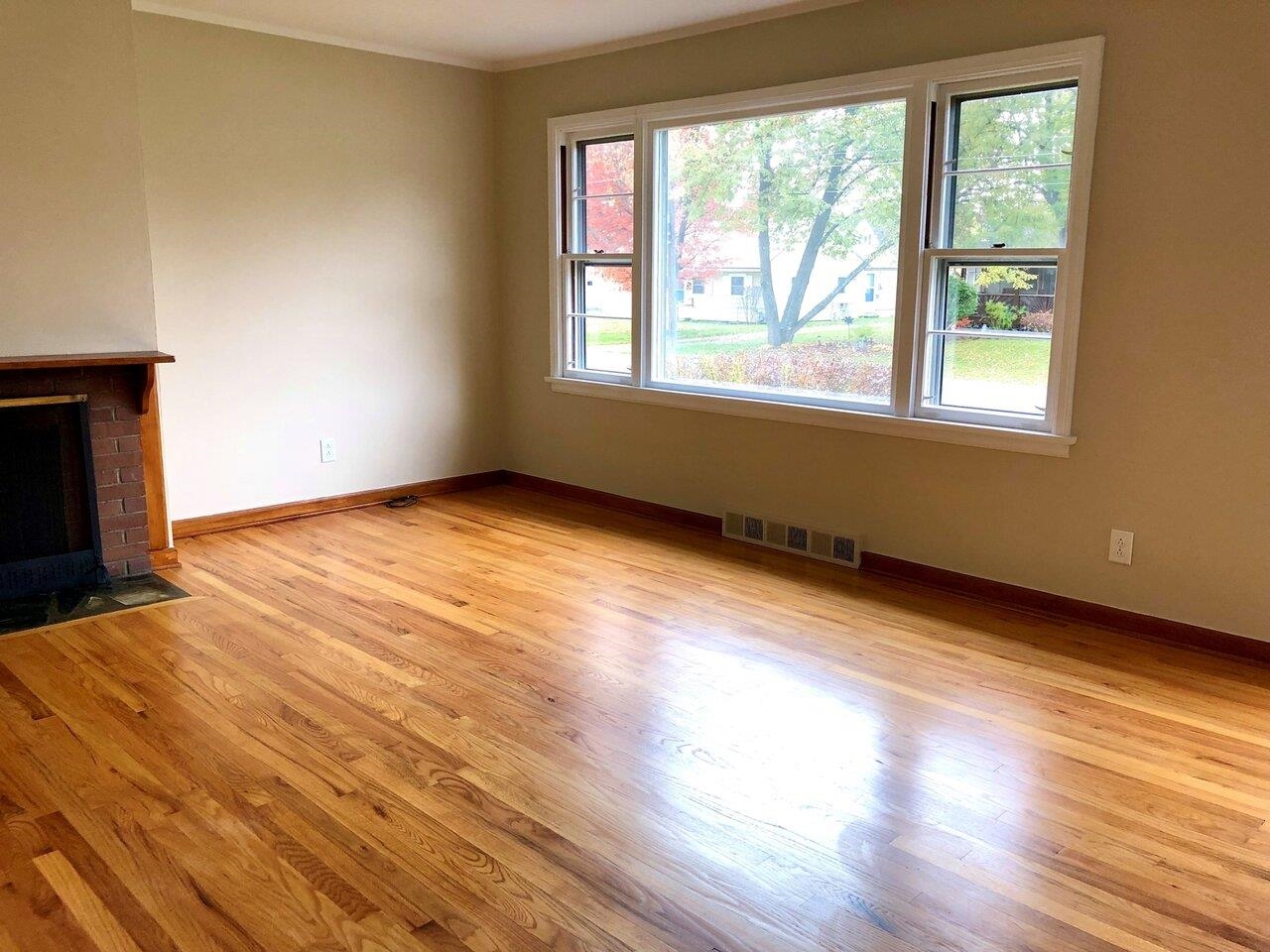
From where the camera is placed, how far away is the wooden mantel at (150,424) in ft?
12.7

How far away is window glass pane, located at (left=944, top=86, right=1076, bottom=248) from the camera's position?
373 centimetres

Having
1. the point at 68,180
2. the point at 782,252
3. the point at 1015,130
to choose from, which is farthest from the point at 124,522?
the point at 1015,130

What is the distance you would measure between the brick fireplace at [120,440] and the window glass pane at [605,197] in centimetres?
243

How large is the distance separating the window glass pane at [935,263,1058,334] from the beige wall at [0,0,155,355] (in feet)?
11.1

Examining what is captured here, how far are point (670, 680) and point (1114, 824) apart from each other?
1.36 m

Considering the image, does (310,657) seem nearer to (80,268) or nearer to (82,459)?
(82,459)

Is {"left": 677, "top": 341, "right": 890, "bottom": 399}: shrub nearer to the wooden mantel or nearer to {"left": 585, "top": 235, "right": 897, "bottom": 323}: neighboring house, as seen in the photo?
{"left": 585, "top": 235, "right": 897, "bottom": 323}: neighboring house

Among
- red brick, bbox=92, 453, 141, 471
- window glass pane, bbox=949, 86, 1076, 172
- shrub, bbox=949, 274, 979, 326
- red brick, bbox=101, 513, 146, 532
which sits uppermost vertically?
window glass pane, bbox=949, 86, 1076, 172

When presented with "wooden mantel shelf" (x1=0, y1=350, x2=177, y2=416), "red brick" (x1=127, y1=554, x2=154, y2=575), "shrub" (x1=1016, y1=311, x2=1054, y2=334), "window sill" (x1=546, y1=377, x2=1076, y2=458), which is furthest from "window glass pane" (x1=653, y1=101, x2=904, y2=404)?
"red brick" (x1=127, y1=554, x2=154, y2=575)

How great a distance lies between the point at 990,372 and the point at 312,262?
11.3ft

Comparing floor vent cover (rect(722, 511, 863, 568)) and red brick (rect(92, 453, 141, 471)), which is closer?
red brick (rect(92, 453, 141, 471))

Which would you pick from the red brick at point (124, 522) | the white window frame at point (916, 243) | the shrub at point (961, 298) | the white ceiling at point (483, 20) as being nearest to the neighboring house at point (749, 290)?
the white window frame at point (916, 243)

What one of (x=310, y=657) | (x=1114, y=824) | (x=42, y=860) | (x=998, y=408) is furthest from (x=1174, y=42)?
(x=42, y=860)

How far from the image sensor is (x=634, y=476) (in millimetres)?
5566
